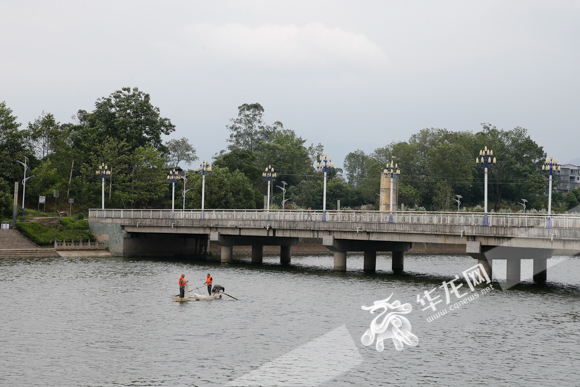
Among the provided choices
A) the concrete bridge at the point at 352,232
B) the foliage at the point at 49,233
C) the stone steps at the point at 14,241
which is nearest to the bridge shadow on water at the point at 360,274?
the concrete bridge at the point at 352,232

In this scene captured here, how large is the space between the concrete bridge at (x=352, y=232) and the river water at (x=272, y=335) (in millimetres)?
A: 3935

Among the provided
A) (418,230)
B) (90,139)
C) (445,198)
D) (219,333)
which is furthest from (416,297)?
(445,198)

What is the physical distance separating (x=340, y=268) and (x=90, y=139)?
233 ft

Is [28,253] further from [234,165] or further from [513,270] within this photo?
[234,165]

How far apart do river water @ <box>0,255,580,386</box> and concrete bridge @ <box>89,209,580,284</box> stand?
12.9 ft

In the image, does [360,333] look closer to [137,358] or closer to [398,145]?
[137,358]

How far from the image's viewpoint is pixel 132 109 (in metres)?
127

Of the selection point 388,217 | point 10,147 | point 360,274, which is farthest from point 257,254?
point 10,147

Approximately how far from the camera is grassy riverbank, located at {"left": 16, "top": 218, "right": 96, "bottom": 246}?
80250 mm

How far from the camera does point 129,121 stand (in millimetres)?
124875

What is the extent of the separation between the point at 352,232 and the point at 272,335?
29688 mm

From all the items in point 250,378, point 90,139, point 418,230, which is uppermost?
point 90,139

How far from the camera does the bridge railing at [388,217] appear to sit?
49594 mm

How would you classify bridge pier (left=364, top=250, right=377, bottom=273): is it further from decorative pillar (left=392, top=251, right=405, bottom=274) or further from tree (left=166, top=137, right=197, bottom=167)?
tree (left=166, top=137, right=197, bottom=167)
